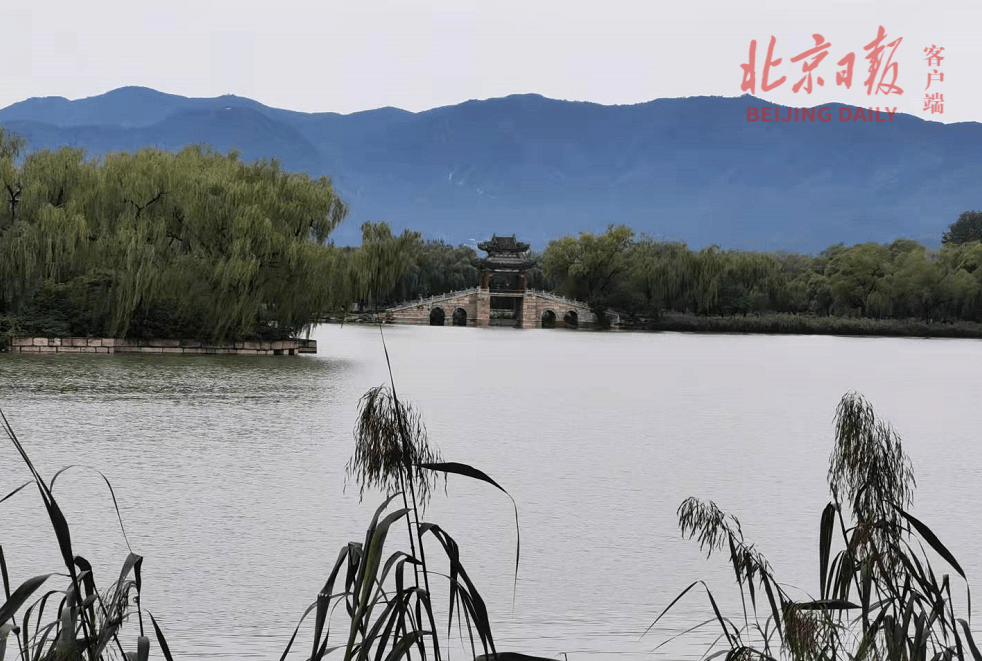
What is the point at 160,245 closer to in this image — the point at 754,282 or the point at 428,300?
the point at 754,282

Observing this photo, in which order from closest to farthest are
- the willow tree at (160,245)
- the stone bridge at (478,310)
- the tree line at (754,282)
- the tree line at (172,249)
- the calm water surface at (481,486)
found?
the calm water surface at (481,486) → the willow tree at (160,245) → the tree line at (172,249) → the tree line at (754,282) → the stone bridge at (478,310)

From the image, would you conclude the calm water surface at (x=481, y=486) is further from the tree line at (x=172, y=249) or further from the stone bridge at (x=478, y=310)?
the stone bridge at (x=478, y=310)

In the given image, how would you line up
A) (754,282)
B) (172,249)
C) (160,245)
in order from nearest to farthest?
(160,245) < (172,249) < (754,282)

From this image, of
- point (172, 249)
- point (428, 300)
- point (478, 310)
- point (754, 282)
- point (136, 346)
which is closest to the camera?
point (172, 249)

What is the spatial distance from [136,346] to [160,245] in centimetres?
245

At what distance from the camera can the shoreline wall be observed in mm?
23891

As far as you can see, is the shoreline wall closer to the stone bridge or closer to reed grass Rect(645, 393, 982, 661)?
reed grass Rect(645, 393, 982, 661)

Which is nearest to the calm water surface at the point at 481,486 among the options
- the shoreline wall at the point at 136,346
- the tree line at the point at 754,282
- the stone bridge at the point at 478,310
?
the shoreline wall at the point at 136,346

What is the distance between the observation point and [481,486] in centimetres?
1012

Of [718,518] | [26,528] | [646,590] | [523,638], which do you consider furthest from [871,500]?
[26,528]

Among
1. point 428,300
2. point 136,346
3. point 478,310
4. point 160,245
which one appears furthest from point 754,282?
point 160,245

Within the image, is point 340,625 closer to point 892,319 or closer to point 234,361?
point 234,361

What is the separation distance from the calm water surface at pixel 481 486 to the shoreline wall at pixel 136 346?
0.98m

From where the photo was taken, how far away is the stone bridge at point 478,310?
227 ft
